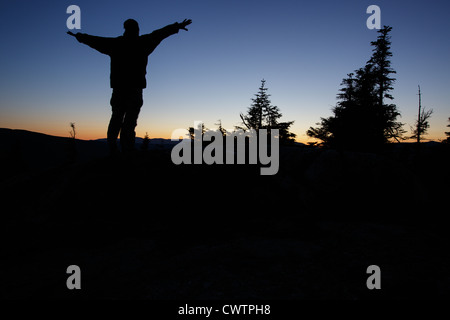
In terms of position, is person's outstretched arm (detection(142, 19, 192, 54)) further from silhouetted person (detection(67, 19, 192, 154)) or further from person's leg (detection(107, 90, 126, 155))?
person's leg (detection(107, 90, 126, 155))

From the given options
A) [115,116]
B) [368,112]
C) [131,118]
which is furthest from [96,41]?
[368,112]

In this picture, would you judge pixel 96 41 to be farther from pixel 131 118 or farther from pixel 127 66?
pixel 131 118

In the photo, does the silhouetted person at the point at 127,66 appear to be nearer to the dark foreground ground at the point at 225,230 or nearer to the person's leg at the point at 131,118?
the person's leg at the point at 131,118

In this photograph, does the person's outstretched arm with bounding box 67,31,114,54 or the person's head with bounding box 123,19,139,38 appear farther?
the person's head with bounding box 123,19,139,38

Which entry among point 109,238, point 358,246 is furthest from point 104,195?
point 358,246

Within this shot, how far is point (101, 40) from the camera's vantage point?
14.0 feet

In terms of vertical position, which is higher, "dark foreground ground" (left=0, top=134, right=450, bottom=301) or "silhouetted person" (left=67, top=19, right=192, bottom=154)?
"silhouetted person" (left=67, top=19, right=192, bottom=154)

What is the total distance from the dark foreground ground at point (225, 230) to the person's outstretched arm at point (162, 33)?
8.14 feet

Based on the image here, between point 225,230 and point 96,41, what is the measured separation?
4.51 metres

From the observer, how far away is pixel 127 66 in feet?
14.4

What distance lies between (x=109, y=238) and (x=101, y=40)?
12.7ft

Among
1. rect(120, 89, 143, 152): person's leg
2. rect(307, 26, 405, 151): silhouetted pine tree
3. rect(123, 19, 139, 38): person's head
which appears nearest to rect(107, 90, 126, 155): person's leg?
rect(120, 89, 143, 152): person's leg

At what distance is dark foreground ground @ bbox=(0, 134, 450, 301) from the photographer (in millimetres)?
2178
